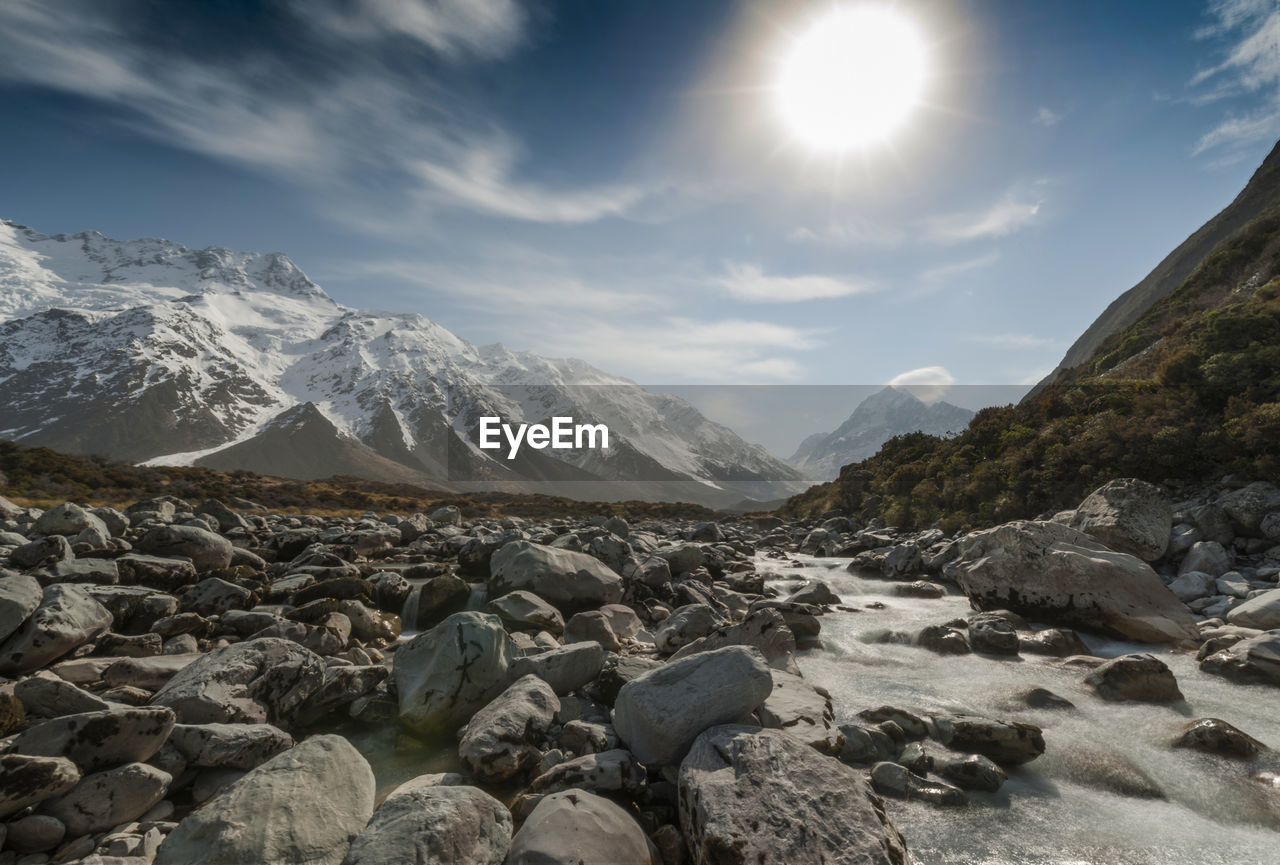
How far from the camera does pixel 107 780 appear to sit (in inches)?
196

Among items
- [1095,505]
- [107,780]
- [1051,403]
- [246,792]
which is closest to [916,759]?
[246,792]

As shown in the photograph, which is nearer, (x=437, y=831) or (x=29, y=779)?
(x=437, y=831)

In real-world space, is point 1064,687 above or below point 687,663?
A: below

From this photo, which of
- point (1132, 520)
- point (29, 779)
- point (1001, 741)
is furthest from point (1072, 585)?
point (29, 779)

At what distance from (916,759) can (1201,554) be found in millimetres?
11159

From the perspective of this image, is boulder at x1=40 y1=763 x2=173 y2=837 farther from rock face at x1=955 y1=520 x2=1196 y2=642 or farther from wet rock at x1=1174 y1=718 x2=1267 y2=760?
rock face at x1=955 y1=520 x2=1196 y2=642

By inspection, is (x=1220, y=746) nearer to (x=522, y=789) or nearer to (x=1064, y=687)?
(x=1064, y=687)

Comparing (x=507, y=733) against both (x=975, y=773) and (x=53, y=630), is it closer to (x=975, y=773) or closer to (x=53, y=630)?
(x=975, y=773)

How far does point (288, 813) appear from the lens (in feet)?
14.6

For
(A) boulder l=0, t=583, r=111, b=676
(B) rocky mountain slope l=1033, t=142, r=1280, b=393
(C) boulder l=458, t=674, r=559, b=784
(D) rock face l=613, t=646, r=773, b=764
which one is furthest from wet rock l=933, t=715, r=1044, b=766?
(B) rocky mountain slope l=1033, t=142, r=1280, b=393

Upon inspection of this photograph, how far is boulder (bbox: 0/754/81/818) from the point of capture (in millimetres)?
4520

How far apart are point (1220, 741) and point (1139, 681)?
1454mm

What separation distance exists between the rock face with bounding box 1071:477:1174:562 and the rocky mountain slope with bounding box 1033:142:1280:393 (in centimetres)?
5254

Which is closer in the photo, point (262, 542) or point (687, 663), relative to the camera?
point (687, 663)
